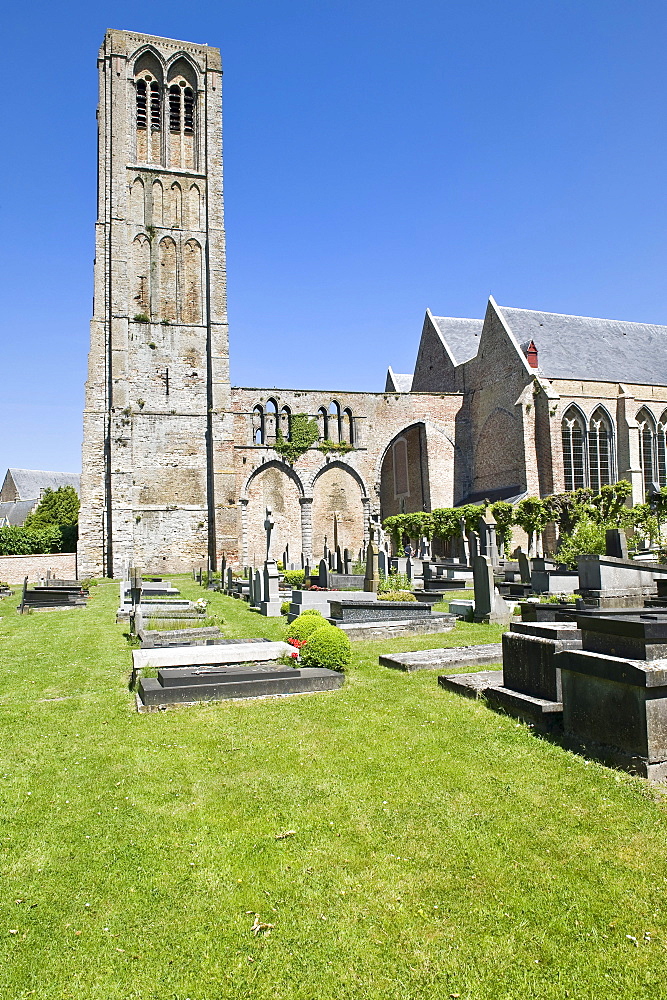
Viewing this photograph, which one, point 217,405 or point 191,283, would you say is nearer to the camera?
point 217,405

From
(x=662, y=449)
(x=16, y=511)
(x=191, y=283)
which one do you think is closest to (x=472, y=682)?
(x=662, y=449)

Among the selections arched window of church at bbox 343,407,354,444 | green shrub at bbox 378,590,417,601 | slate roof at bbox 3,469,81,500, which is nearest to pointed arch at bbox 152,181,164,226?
arched window of church at bbox 343,407,354,444

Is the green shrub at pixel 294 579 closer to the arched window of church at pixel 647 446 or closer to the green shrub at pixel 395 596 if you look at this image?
the green shrub at pixel 395 596

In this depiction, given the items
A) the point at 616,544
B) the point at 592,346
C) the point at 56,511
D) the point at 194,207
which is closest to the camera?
the point at 616,544

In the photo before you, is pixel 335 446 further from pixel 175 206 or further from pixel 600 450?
pixel 175 206

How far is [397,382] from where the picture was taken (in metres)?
46.9

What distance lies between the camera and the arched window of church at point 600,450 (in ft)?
102

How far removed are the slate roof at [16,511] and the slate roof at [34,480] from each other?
2280 millimetres

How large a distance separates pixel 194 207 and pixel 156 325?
6612mm

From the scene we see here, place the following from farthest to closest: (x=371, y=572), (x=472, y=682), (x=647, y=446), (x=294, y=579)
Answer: (x=647, y=446) < (x=294, y=579) < (x=371, y=572) < (x=472, y=682)

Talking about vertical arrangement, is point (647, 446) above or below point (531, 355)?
below

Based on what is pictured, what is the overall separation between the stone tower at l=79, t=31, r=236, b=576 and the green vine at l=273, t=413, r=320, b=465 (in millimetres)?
2760

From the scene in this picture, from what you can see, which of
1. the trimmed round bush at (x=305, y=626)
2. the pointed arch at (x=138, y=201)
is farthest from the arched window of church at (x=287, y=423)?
the trimmed round bush at (x=305, y=626)

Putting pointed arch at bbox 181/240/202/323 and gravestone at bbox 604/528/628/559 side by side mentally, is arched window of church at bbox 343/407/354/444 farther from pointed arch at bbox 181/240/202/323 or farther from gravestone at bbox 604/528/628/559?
gravestone at bbox 604/528/628/559
